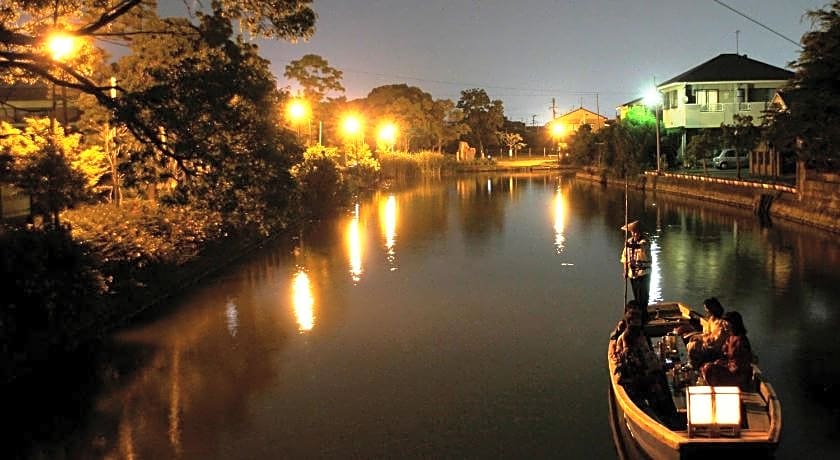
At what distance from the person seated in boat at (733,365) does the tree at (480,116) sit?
327 feet

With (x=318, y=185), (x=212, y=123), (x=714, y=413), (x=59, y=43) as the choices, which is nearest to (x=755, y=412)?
(x=714, y=413)

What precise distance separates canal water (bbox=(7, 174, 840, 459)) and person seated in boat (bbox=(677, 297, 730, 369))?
127cm

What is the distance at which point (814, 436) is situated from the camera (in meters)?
9.02

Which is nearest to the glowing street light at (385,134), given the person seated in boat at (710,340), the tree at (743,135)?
the tree at (743,135)

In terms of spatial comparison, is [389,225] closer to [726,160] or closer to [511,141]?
[726,160]

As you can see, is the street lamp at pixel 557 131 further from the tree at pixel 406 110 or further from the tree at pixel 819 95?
the tree at pixel 819 95

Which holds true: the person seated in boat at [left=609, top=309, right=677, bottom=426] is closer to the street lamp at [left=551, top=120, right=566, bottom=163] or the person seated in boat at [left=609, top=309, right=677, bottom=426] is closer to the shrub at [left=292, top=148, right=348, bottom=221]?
the shrub at [left=292, top=148, right=348, bottom=221]

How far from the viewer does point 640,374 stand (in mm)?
8875

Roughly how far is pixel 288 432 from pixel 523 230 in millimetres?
22584

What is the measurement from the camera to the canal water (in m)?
9.44

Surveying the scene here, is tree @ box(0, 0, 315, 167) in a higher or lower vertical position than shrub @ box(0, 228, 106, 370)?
higher

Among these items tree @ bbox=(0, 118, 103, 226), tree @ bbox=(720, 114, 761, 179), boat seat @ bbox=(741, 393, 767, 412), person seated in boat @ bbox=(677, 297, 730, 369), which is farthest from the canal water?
tree @ bbox=(720, 114, 761, 179)

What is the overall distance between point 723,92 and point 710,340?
49958 millimetres

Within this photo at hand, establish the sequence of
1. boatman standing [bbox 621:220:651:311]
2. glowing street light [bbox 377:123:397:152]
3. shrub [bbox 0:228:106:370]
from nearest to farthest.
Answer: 1. shrub [bbox 0:228:106:370]
2. boatman standing [bbox 621:220:651:311]
3. glowing street light [bbox 377:123:397:152]
